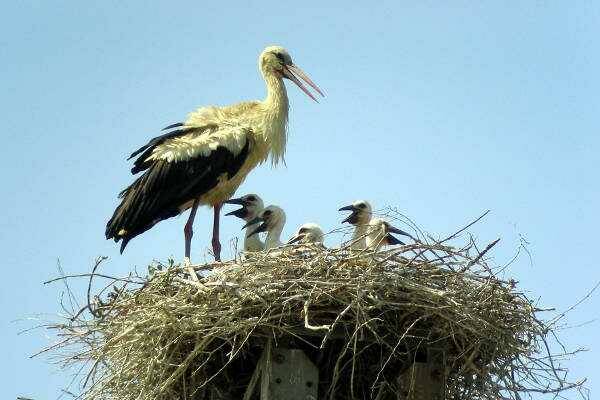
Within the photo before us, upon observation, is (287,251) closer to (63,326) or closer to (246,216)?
(63,326)

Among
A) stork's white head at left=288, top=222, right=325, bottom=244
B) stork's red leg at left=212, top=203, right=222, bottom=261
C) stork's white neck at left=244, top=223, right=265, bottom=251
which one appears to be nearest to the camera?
stork's white head at left=288, top=222, right=325, bottom=244

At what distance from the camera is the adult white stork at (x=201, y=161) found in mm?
8461

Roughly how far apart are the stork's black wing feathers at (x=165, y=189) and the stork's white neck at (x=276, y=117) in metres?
0.23

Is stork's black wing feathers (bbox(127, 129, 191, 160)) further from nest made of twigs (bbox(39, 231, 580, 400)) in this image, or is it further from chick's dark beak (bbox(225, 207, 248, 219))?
nest made of twigs (bbox(39, 231, 580, 400))

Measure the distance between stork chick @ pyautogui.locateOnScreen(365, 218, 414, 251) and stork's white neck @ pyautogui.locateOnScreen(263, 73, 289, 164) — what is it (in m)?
1.01

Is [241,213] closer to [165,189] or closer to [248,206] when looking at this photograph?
[248,206]

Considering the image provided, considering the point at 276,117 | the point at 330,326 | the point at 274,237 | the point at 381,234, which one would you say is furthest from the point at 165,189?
the point at 330,326

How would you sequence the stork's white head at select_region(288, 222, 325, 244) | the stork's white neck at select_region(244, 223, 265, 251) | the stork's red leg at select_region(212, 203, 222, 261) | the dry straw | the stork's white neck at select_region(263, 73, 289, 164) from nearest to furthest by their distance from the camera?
the dry straw
the stork's white head at select_region(288, 222, 325, 244)
the stork's white neck at select_region(244, 223, 265, 251)
the stork's white neck at select_region(263, 73, 289, 164)
the stork's red leg at select_region(212, 203, 222, 261)

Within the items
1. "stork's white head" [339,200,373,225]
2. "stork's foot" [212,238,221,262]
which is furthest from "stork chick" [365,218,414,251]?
"stork's foot" [212,238,221,262]

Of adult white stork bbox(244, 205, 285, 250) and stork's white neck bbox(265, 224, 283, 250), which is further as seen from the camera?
adult white stork bbox(244, 205, 285, 250)

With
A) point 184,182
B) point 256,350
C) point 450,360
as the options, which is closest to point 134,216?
point 184,182

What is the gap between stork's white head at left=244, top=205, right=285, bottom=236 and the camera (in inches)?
333

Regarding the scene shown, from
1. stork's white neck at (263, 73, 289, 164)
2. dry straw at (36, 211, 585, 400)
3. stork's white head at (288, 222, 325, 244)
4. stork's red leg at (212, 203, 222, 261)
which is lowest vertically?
dry straw at (36, 211, 585, 400)

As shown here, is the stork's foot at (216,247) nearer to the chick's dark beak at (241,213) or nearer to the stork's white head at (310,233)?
the chick's dark beak at (241,213)
